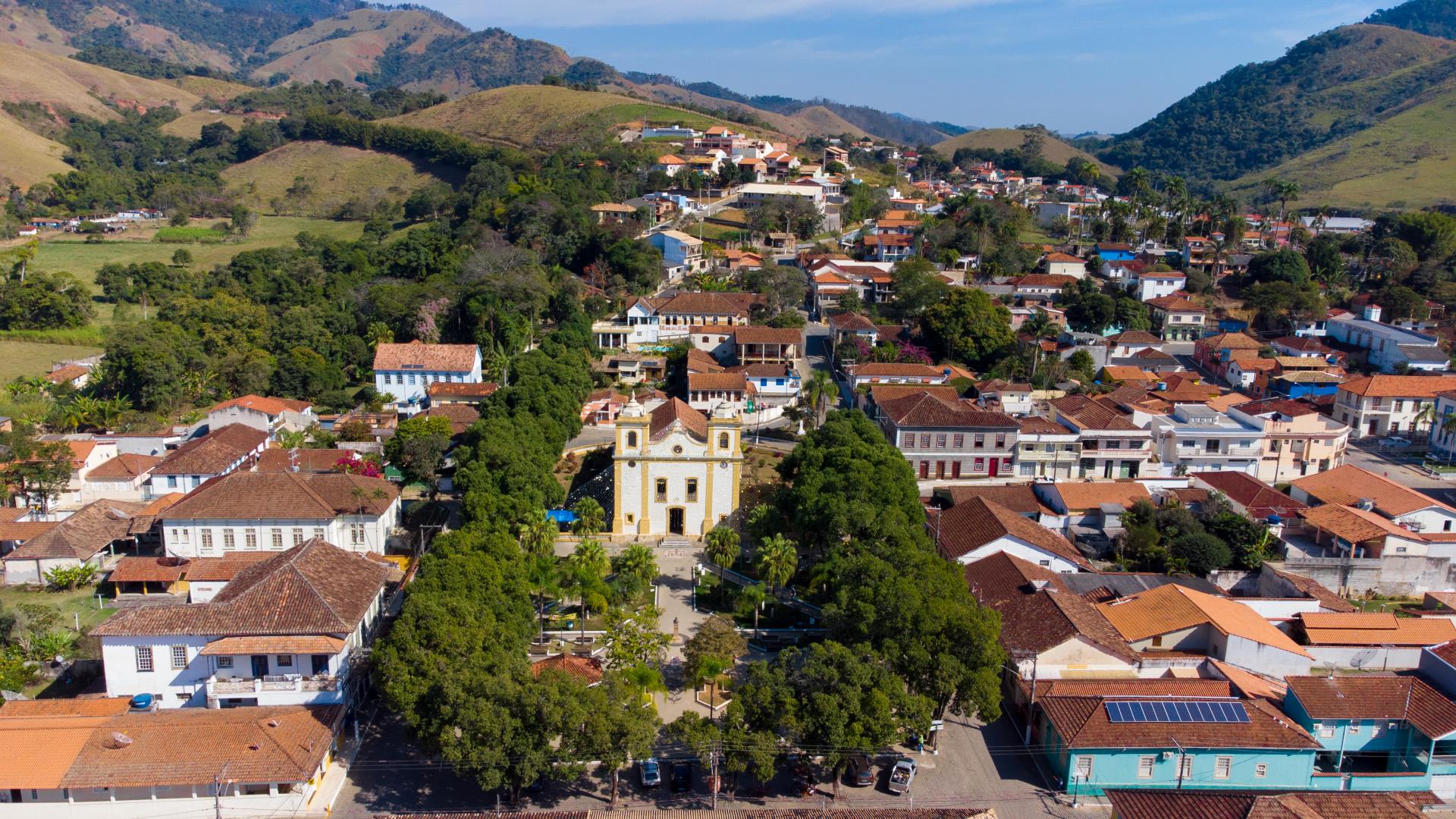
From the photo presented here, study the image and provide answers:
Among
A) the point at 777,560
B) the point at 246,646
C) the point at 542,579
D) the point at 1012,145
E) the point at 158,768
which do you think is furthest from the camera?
the point at 1012,145

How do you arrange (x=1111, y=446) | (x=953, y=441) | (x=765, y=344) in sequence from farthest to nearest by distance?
(x=765, y=344), (x=1111, y=446), (x=953, y=441)

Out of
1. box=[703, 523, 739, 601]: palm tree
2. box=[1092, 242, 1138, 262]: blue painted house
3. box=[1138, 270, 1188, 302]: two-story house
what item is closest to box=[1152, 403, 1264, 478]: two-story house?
box=[703, 523, 739, 601]: palm tree

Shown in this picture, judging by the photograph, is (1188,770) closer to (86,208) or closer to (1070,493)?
(1070,493)

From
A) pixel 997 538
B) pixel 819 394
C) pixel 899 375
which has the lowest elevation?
pixel 997 538

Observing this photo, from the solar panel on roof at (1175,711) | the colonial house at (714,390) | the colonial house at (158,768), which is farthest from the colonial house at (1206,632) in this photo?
the colonial house at (714,390)

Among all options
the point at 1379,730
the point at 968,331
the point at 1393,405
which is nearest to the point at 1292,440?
the point at 1393,405

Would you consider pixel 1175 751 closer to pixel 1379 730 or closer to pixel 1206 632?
pixel 1206 632

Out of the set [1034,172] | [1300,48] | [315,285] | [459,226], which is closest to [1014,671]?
[315,285]
